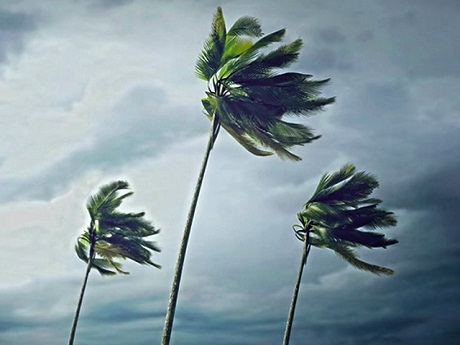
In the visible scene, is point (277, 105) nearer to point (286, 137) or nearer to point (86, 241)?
point (286, 137)

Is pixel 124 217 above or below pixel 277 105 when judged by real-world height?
below

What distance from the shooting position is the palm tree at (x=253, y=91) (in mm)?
19000

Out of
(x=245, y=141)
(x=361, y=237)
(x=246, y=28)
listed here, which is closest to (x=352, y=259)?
(x=361, y=237)

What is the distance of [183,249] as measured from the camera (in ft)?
58.4

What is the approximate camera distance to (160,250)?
25.5 metres

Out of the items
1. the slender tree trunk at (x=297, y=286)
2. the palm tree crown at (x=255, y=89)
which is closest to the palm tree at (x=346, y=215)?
the slender tree trunk at (x=297, y=286)

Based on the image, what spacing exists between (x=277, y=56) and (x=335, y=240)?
8222 millimetres

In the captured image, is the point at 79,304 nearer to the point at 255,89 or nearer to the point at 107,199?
the point at 107,199

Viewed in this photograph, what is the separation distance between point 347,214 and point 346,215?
2.2 inches

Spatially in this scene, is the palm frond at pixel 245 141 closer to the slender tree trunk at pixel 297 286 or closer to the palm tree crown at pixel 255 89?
the palm tree crown at pixel 255 89

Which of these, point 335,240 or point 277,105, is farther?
point 335,240

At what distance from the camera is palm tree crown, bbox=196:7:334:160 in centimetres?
1902

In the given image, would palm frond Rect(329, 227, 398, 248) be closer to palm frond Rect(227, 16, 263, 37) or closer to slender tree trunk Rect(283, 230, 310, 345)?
slender tree trunk Rect(283, 230, 310, 345)

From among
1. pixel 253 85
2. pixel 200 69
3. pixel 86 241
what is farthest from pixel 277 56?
pixel 86 241
